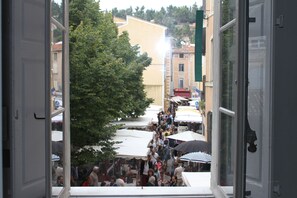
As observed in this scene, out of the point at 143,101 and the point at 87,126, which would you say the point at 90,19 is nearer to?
the point at 87,126

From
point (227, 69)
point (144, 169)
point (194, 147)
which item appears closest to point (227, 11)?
point (227, 69)

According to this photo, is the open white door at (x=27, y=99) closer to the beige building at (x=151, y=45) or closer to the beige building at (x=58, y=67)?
the beige building at (x=58, y=67)

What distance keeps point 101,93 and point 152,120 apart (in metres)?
8.57

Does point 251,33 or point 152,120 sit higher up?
point 251,33

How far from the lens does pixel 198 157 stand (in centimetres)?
1057

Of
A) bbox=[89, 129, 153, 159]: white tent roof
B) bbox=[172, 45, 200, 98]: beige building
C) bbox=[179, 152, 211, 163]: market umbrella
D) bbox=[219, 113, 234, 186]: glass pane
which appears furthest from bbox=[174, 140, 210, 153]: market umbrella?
bbox=[172, 45, 200, 98]: beige building

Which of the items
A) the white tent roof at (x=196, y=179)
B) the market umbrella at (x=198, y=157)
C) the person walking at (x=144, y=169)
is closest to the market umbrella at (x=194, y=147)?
the market umbrella at (x=198, y=157)

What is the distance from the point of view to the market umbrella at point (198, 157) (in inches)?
408

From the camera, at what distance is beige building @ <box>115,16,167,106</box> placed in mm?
36594

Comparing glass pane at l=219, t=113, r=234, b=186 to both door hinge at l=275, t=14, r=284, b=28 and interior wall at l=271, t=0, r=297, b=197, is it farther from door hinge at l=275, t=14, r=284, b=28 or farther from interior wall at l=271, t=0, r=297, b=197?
door hinge at l=275, t=14, r=284, b=28

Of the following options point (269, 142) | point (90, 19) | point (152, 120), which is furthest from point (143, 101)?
point (269, 142)

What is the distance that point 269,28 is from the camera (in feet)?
8.91

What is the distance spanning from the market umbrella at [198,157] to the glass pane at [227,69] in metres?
6.79

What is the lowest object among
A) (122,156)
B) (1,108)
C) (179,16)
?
(122,156)
